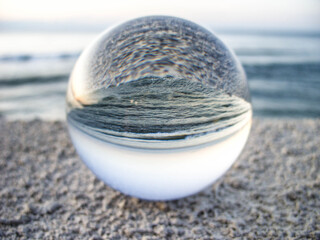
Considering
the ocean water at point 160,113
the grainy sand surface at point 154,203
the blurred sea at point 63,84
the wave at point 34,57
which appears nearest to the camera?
A: the ocean water at point 160,113

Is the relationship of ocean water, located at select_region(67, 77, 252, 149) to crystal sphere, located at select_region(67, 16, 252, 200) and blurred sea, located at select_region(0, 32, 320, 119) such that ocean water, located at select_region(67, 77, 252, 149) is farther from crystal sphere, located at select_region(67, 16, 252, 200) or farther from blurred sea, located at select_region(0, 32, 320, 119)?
blurred sea, located at select_region(0, 32, 320, 119)

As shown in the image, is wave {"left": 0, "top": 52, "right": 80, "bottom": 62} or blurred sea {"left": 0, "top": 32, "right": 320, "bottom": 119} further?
wave {"left": 0, "top": 52, "right": 80, "bottom": 62}

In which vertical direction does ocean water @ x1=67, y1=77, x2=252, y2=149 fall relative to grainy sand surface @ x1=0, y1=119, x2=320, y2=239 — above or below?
above

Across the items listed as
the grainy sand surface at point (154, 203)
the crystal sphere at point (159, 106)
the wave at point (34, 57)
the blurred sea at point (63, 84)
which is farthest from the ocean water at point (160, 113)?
the wave at point (34, 57)

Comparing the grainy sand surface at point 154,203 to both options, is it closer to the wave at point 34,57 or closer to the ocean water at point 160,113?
the ocean water at point 160,113

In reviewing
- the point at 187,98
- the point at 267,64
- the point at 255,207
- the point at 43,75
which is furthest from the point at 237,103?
the point at 267,64

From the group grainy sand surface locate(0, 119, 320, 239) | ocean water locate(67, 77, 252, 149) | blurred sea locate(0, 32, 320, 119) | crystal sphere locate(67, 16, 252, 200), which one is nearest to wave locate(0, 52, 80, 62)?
blurred sea locate(0, 32, 320, 119)

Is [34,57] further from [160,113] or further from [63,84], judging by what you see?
[160,113]
